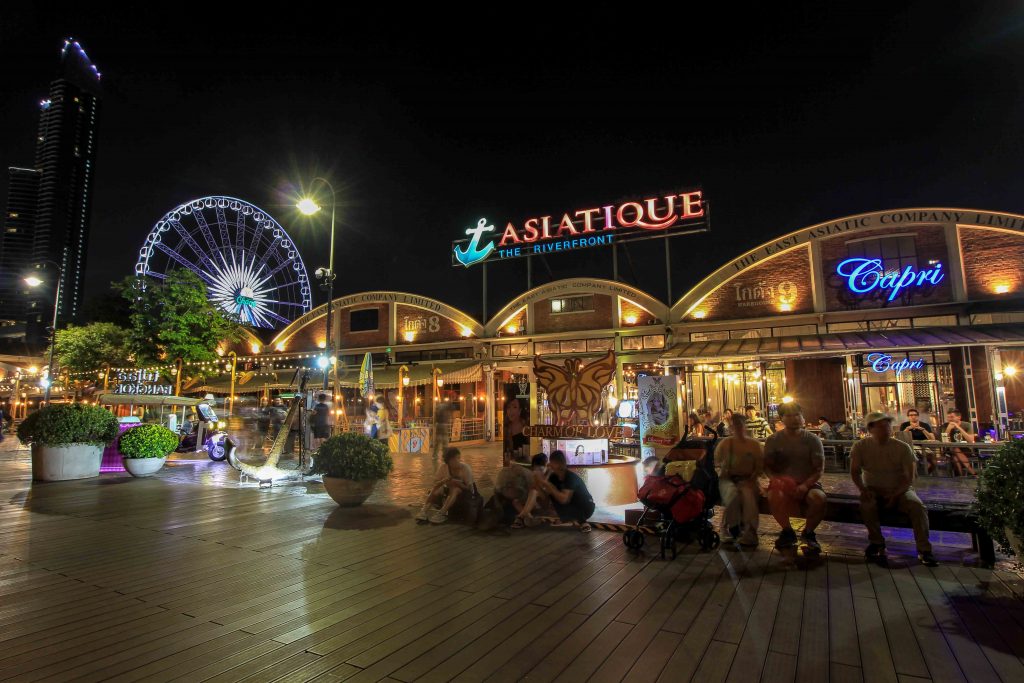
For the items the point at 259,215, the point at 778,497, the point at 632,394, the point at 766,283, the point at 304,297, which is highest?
the point at 259,215

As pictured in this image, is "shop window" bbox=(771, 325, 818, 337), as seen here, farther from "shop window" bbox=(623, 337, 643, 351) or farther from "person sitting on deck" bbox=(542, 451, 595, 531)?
"person sitting on deck" bbox=(542, 451, 595, 531)

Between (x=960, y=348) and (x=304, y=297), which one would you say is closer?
(x=960, y=348)

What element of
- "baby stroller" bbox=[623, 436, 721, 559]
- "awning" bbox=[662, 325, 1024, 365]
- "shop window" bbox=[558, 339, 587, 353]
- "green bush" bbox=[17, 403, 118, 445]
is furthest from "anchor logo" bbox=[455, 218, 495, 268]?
"baby stroller" bbox=[623, 436, 721, 559]

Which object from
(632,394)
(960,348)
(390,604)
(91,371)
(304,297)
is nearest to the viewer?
(390,604)

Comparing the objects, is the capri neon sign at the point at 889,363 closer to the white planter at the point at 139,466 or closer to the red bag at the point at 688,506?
the red bag at the point at 688,506

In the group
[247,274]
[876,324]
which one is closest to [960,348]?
[876,324]

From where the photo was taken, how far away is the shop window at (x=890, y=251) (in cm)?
1752

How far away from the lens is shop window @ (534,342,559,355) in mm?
23406

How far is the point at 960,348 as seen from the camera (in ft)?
54.1

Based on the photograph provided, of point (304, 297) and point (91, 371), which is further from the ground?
point (304, 297)

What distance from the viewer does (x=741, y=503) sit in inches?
231

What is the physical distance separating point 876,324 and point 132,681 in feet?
69.3

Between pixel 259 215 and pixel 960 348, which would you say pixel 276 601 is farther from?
pixel 259 215

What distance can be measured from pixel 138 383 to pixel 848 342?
3821cm
